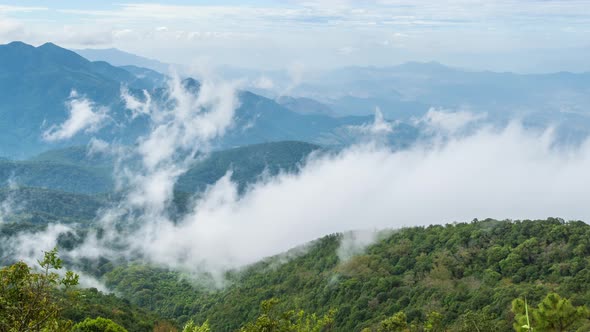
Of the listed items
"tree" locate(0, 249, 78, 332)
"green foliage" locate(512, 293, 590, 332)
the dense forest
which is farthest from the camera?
the dense forest

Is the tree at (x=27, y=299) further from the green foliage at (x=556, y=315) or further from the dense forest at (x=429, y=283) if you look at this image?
the dense forest at (x=429, y=283)

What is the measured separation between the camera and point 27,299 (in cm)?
2141

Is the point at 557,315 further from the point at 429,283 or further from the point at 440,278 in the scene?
the point at 440,278

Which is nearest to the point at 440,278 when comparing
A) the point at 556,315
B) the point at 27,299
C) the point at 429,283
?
the point at 429,283

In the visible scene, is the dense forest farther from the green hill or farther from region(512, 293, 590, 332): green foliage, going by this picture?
region(512, 293, 590, 332): green foliage

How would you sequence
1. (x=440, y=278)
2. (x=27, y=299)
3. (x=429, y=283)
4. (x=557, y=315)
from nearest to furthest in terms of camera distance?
(x=27, y=299)
(x=557, y=315)
(x=429, y=283)
(x=440, y=278)

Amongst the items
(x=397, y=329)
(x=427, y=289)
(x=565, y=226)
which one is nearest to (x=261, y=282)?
(x=427, y=289)

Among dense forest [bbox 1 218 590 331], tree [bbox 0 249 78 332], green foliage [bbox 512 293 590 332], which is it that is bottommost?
dense forest [bbox 1 218 590 331]

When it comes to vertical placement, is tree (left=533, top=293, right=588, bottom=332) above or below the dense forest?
above

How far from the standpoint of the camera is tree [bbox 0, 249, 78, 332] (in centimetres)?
2058

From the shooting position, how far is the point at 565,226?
123 meters

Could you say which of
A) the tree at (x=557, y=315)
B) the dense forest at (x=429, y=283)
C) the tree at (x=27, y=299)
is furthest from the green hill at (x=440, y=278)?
the tree at (x=27, y=299)

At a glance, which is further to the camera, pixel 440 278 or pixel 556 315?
pixel 440 278

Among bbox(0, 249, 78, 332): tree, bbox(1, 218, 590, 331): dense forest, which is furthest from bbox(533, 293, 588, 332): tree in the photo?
bbox(1, 218, 590, 331): dense forest
